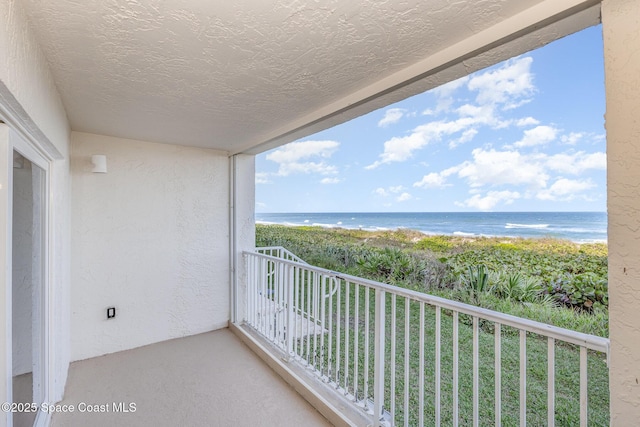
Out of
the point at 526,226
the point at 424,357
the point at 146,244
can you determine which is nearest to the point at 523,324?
the point at 424,357

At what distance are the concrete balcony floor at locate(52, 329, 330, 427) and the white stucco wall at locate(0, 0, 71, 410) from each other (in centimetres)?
26

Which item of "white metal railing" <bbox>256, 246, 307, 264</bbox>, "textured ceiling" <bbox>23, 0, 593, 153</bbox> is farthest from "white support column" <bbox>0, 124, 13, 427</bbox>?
"white metal railing" <bbox>256, 246, 307, 264</bbox>

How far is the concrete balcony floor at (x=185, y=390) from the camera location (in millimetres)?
2025

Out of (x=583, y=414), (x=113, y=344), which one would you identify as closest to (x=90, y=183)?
(x=113, y=344)

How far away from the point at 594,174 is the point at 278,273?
12.1m

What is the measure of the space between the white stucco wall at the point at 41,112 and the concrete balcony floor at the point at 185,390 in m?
0.26

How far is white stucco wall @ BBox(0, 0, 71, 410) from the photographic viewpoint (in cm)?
96

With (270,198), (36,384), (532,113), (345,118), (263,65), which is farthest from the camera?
(270,198)

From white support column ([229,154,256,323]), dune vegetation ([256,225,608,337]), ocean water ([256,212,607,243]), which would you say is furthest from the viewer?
ocean water ([256,212,607,243])

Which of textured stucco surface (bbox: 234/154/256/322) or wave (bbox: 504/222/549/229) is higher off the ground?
textured stucco surface (bbox: 234/154/256/322)

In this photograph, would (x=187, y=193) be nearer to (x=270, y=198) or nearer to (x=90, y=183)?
(x=90, y=183)

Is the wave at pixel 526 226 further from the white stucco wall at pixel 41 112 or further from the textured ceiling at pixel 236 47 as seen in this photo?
the white stucco wall at pixel 41 112

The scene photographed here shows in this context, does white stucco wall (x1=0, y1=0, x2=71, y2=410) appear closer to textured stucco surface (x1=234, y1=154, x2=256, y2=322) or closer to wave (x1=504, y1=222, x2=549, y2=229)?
textured stucco surface (x1=234, y1=154, x2=256, y2=322)

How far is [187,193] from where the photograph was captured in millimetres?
3354
